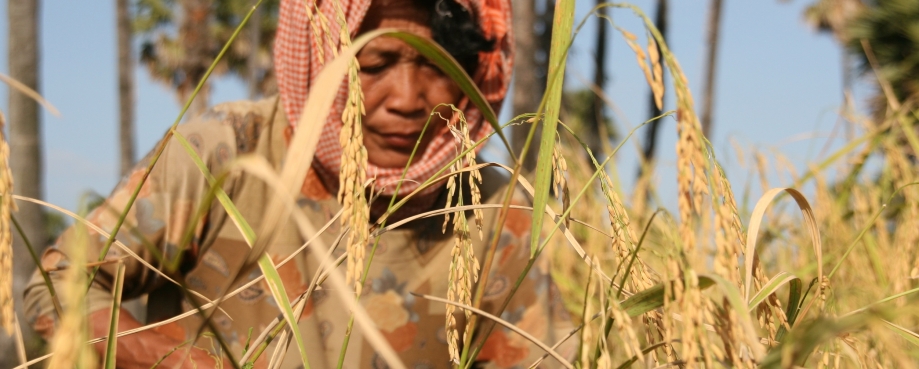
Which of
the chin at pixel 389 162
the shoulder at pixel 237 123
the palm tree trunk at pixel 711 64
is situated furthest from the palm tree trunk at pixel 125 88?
the chin at pixel 389 162

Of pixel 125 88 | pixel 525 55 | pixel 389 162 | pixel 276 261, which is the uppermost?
pixel 389 162

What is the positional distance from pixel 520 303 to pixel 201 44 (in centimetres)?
1537

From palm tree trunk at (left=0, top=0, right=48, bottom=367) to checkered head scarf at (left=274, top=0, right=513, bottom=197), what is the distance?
118 cm

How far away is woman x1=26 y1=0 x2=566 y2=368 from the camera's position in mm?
1599

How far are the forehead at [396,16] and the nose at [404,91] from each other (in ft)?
0.31

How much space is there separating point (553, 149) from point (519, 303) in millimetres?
1454

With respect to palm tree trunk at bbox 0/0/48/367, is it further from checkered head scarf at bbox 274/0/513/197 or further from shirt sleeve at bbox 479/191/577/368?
shirt sleeve at bbox 479/191/577/368

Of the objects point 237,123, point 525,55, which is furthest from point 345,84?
point 525,55

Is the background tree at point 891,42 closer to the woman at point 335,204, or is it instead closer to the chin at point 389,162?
the woman at point 335,204

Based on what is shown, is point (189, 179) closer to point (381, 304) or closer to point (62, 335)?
point (381, 304)

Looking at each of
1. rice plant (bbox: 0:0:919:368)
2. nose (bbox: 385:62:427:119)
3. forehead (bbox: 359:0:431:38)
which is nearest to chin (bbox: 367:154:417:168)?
nose (bbox: 385:62:427:119)

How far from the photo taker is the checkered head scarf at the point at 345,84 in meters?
1.65

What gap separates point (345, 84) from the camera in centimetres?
165

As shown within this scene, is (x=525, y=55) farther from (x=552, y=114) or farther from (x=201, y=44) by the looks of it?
(x=201, y=44)
